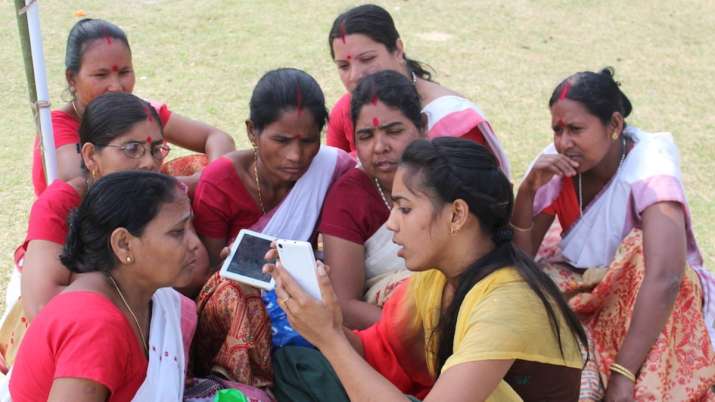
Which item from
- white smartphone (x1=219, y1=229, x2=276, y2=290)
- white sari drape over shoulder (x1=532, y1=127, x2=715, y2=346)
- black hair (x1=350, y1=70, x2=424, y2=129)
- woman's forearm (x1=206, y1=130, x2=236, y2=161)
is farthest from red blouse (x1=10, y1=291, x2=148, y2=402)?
white sari drape over shoulder (x1=532, y1=127, x2=715, y2=346)

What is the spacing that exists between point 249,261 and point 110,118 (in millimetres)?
884

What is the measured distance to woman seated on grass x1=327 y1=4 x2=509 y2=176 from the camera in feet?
12.8

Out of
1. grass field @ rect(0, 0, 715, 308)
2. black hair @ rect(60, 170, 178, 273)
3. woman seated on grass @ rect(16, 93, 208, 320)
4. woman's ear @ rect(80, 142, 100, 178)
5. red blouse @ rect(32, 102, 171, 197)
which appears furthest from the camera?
grass field @ rect(0, 0, 715, 308)

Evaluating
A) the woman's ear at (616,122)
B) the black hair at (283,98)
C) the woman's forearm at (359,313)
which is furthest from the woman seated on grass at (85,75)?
the woman's ear at (616,122)

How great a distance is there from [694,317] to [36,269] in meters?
2.59

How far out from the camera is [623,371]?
3.12m

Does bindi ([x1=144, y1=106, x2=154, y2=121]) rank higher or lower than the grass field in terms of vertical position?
higher

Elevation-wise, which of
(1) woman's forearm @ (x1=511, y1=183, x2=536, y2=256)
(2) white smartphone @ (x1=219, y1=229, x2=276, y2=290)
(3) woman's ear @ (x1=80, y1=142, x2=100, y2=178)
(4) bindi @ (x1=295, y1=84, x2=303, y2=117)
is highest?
(4) bindi @ (x1=295, y1=84, x2=303, y2=117)

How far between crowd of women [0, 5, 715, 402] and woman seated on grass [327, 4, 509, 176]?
0.01 m

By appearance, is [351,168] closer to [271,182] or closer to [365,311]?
[271,182]

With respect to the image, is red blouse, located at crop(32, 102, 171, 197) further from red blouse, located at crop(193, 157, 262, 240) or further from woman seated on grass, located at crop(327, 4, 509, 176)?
woman seated on grass, located at crop(327, 4, 509, 176)

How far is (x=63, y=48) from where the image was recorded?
8398 mm

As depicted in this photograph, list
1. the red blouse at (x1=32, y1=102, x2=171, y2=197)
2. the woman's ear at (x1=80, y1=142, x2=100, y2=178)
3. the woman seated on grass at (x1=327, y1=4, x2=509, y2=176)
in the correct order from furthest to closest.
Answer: the woman seated on grass at (x1=327, y1=4, x2=509, y2=176) < the red blouse at (x1=32, y1=102, x2=171, y2=197) < the woman's ear at (x1=80, y1=142, x2=100, y2=178)

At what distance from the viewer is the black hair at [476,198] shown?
239 cm
